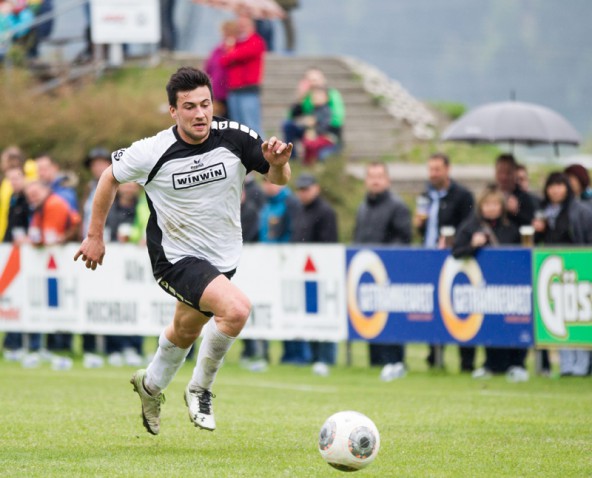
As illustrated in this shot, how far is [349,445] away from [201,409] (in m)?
1.68

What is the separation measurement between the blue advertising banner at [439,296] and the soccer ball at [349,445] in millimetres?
6781

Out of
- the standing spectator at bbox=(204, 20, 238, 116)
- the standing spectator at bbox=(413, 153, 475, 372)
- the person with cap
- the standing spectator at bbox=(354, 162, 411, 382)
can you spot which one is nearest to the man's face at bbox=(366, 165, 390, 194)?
the standing spectator at bbox=(354, 162, 411, 382)

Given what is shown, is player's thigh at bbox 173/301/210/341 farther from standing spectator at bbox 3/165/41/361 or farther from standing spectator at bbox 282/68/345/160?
standing spectator at bbox 282/68/345/160

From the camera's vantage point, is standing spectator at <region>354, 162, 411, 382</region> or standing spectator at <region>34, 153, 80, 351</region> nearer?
standing spectator at <region>354, 162, 411, 382</region>

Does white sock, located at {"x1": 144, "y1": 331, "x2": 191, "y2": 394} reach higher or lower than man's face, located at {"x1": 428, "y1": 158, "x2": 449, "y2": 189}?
lower

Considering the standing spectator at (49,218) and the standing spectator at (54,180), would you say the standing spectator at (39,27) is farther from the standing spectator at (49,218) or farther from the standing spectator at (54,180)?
the standing spectator at (49,218)

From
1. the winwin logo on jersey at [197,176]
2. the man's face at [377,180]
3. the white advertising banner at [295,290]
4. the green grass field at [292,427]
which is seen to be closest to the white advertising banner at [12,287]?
the green grass field at [292,427]

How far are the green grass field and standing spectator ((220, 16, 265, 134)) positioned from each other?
24.7ft

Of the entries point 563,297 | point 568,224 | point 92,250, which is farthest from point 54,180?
point 92,250

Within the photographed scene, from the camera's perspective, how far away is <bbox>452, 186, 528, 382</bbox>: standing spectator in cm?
1454

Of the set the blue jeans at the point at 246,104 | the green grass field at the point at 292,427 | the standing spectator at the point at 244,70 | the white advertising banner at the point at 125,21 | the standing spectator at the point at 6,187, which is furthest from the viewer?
the white advertising banner at the point at 125,21

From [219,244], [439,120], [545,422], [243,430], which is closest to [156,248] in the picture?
[219,244]

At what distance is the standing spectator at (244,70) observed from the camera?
21.2 metres

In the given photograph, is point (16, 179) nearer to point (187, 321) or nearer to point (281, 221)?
point (281, 221)
